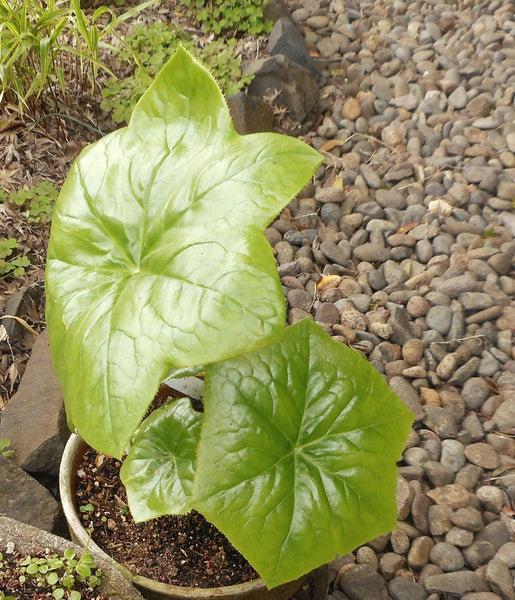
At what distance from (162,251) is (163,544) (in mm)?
787

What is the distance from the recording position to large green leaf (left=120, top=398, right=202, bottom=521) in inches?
53.3

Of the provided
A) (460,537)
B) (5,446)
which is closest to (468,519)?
(460,537)

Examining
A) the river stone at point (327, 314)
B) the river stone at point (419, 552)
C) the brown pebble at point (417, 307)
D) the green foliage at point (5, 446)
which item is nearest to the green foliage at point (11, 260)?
the green foliage at point (5, 446)

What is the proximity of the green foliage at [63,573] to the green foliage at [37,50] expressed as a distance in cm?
170

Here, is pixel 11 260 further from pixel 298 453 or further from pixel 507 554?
pixel 507 554

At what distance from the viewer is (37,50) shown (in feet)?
8.38

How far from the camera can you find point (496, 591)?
1728 mm

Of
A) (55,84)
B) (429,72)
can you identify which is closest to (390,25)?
(429,72)

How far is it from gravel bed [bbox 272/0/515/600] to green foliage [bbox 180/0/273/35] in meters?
0.32

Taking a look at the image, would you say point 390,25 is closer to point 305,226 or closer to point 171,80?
point 305,226

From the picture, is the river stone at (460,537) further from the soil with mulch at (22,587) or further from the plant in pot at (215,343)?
the soil with mulch at (22,587)

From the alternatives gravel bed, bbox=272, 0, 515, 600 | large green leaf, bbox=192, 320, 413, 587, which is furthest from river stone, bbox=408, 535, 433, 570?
large green leaf, bbox=192, 320, 413, 587

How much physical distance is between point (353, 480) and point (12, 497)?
1.02 m

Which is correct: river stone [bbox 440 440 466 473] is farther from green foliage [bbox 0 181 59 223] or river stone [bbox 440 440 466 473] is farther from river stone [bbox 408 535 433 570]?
green foliage [bbox 0 181 59 223]
